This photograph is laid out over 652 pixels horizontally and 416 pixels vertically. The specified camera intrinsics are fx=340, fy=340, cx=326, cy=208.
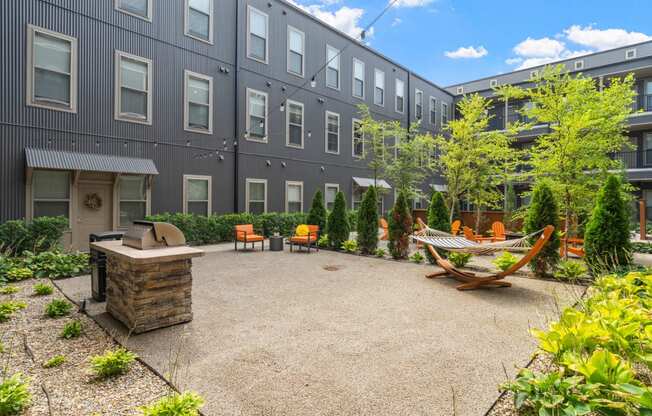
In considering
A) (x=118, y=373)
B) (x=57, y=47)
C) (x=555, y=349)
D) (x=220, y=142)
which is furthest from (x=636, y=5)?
(x=57, y=47)

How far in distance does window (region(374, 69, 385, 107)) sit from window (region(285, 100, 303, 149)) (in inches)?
215

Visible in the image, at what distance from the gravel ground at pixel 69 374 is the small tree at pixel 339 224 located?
695 centimetres

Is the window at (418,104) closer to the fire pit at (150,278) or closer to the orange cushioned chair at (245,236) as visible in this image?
the orange cushioned chair at (245,236)

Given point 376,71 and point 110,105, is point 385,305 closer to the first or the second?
point 110,105

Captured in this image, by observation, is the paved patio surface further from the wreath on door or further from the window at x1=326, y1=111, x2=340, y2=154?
the window at x1=326, y1=111, x2=340, y2=154

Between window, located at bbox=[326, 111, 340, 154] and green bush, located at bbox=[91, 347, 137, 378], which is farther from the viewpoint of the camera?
window, located at bbox=[326, 111, 340, 154]

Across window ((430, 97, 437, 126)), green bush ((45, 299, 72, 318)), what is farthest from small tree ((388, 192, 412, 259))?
window ((430, 97, 437, 126))

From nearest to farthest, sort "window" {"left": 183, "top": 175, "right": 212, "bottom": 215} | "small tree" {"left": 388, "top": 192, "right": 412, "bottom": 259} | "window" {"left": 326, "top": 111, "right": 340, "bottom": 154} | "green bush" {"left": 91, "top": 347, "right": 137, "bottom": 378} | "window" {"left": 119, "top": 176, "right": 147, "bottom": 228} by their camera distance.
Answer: "green bush" {"left": 91, "top": 347, "right": 137, "bottom": 378} → "small tree" {"left": 388, "top": 192, "right": 412, "bottom": 259} → "window" {"left": 119, "top": 176, "right": 147, "bottom": 228} → "window" {"left": 183, "top": 175, "right": 212, "bottom": 215} → "window" {"left": 326, "top": 111, "right": 340, "bottom": 154}

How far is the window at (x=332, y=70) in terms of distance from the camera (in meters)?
15.3

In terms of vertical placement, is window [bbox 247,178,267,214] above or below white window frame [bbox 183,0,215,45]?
below

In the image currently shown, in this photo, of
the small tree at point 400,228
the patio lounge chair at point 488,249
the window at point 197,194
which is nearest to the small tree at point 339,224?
the small tree at point 400,228

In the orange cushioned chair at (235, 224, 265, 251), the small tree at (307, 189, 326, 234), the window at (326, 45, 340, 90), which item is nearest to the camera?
the orange cushioned chair at (235, 224, 265, 251)

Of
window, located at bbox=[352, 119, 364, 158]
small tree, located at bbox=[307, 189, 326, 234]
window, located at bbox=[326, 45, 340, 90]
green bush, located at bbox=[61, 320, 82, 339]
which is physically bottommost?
green bush, located at bbox=[61, 320, 82, 339]

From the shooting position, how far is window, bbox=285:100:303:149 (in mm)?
13820
